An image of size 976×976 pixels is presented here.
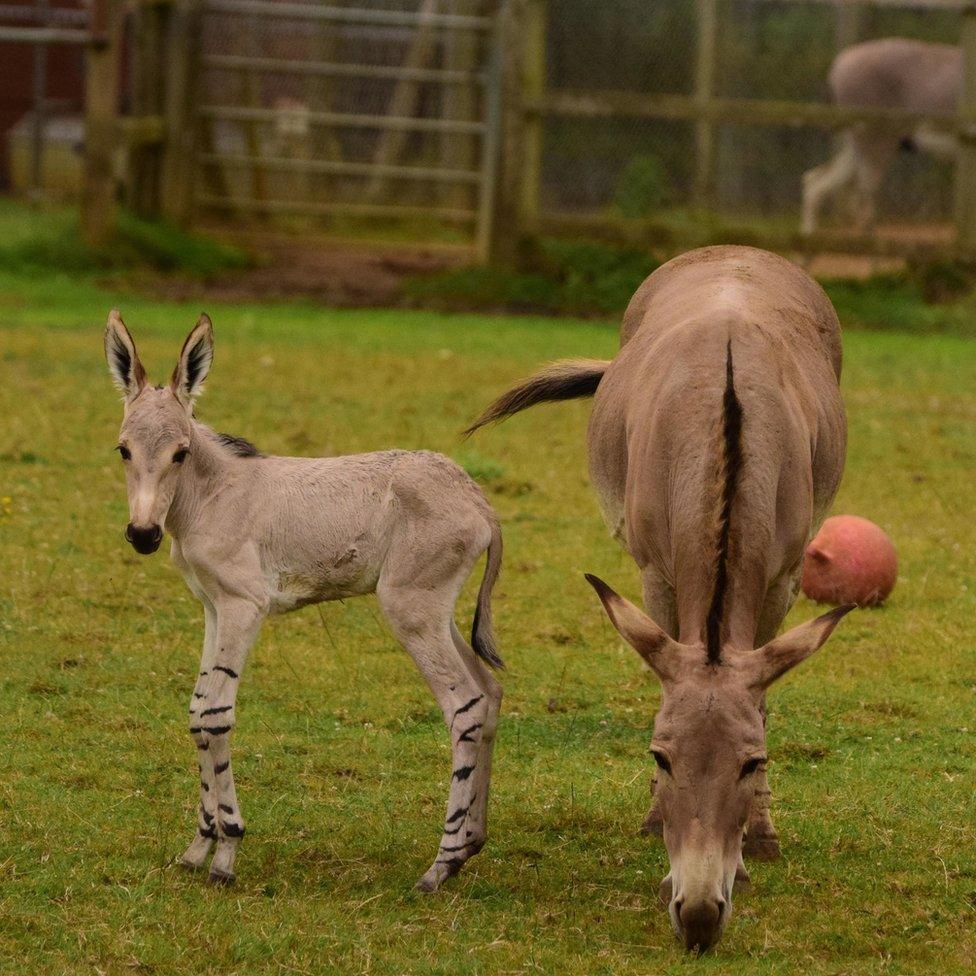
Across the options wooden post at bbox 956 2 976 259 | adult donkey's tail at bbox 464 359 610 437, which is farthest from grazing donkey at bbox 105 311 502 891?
wooden post at bbox 956 2 976 259

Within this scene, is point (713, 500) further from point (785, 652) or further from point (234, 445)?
point (234, 445)

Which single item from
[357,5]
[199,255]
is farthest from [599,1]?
[199,255]

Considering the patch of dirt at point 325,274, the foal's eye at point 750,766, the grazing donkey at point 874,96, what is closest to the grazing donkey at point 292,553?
the foal's eye at point 750,766

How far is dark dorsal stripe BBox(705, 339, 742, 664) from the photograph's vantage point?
472cm

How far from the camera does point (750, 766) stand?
458 centimetres

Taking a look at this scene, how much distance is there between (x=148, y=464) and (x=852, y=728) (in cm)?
321

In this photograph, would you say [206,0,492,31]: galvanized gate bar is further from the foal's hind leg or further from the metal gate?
the foal's hind leg

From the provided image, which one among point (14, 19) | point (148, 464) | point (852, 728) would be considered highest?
point (14, 19)

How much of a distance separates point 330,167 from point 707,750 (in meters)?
14.9

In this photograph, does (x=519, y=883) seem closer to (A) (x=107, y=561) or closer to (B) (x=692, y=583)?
(B) (x=692, y=583)

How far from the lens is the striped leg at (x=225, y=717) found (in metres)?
5.11

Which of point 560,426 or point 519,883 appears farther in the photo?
point 560,426

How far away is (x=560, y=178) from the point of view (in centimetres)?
1756

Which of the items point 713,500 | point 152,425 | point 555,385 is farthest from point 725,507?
point 555,385
